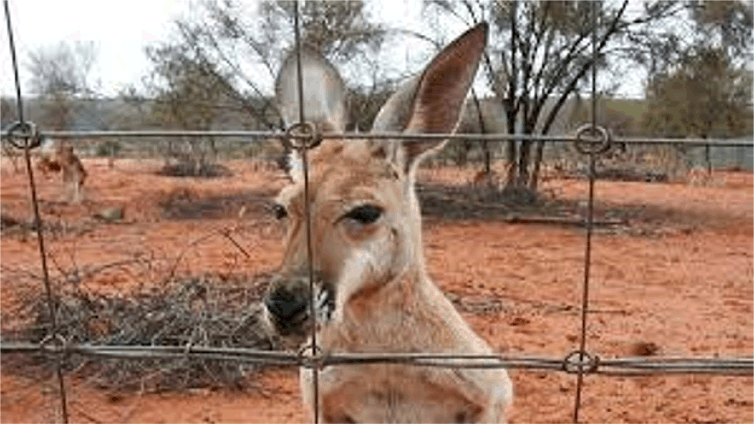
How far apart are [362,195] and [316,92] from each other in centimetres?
63

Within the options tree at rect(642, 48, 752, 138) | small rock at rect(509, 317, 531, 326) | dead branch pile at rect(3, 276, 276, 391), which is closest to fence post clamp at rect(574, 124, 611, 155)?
dead branch pile at rect(3, 276, 276, 391)

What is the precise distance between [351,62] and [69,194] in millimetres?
6245

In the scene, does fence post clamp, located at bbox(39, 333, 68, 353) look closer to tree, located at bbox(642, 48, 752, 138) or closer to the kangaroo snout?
the kangaroo snout

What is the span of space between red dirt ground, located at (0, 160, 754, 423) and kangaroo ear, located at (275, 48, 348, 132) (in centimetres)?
280

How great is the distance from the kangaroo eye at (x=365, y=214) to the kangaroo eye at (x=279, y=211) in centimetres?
23

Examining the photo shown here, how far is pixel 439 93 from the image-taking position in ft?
9.97

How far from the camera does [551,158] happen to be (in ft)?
100

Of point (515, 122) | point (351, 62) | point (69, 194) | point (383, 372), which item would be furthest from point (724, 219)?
point (383, 372)

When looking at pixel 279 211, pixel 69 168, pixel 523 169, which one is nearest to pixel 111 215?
pixel 69 168

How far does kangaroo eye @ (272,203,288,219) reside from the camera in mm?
3312

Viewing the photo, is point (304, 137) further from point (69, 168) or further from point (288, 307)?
point (69, 168)

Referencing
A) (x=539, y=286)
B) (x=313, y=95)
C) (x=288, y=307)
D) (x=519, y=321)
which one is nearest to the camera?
(x=288, y=307)

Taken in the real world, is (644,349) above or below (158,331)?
below

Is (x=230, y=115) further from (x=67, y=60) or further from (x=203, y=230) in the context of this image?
(x=203, y=230)
